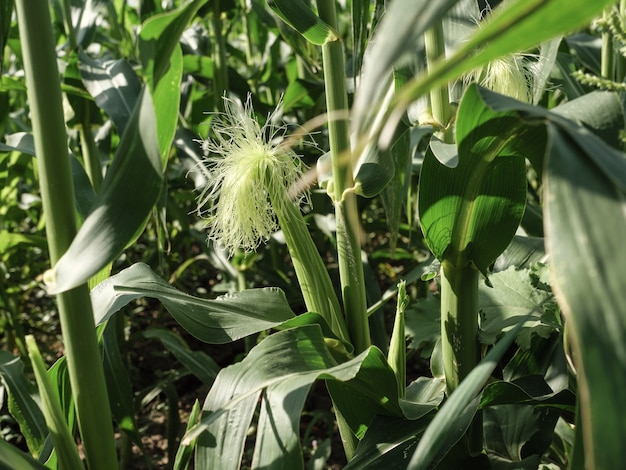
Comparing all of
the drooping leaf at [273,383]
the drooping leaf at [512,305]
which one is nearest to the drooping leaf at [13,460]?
the drooping leaf at [273,383]

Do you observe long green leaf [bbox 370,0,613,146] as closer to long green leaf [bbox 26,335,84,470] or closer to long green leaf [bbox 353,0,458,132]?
long green leaf [bbox 353,0,458,132]

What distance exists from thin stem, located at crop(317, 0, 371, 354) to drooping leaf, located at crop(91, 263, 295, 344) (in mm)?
90

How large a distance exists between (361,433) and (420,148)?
941 millimetres

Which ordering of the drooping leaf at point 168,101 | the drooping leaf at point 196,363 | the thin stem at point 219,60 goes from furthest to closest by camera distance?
1. the thin stem at point 219,60
2. the drooping leaf at point 196,363
3. the drooping leaf at point 168,101

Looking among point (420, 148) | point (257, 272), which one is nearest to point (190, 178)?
point (257, 272)

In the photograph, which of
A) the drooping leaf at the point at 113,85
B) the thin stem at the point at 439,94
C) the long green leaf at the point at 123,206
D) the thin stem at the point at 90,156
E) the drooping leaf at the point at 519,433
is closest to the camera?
the long green leaf at the point at 123,206

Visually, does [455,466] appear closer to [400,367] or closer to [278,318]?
[400,367]

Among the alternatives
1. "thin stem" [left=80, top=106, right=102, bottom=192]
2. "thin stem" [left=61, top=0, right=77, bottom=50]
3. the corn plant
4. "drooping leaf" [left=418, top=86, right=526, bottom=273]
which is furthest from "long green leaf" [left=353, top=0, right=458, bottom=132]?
"thin stem" [left=61, top=0, right=77, bottom=50]

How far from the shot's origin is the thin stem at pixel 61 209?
0.55 meters

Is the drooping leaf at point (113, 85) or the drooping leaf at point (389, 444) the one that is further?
the drooping leaf at point (113, 85)

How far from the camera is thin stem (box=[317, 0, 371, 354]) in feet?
2.57

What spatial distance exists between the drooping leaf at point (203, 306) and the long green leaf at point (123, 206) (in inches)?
9.0

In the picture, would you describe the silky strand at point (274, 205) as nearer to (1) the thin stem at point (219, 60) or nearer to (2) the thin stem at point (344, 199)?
(2) the thin stem at point (344, 199)

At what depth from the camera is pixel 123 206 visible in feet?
1.83
